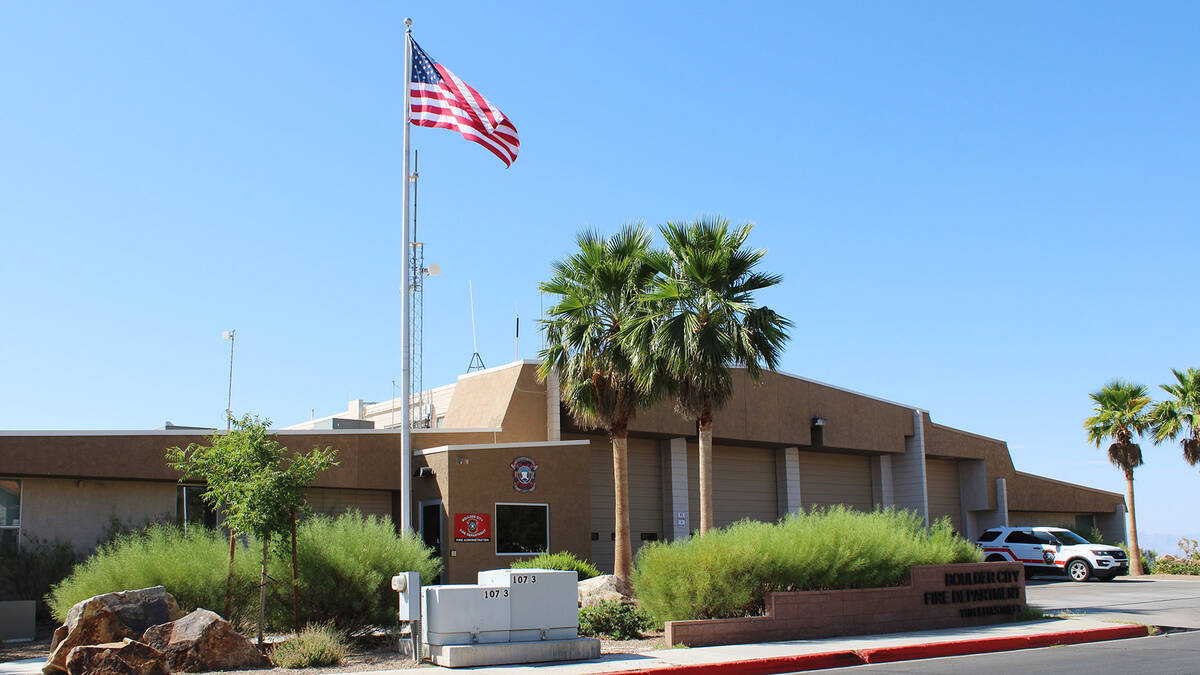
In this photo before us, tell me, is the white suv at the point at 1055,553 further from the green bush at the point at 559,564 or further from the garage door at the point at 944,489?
the green bush at the point at 559,564

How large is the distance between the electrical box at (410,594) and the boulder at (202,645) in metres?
1.95

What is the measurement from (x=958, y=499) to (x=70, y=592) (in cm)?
3335

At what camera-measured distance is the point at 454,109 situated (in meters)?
22.6

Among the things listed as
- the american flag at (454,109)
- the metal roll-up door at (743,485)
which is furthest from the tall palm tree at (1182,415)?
the american flag at (454,109)

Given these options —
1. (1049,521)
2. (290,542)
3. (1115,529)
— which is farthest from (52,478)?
(1115,529)

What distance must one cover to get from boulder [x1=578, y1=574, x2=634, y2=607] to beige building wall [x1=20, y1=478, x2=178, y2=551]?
391 inches

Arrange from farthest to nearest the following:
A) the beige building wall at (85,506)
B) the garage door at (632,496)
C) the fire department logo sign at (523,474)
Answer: the garage door at (632,496) < the fire department logo sign at (523,474) < the beige building wall at (85,506)

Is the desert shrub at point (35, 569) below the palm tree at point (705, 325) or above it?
below

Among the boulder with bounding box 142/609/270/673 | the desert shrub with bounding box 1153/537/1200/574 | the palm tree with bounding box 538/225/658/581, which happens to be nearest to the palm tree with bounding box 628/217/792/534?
the palm tree with bounding box 538/225/658/581

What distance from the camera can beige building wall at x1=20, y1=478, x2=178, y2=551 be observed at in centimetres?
2223

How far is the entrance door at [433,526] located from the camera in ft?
79.6

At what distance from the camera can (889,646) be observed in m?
15.1

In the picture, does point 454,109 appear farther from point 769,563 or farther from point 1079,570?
point 1079,570

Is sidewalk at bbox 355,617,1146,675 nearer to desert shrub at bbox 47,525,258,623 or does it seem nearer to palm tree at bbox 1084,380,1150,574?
desert shrub at bbox 47,525,258,623
